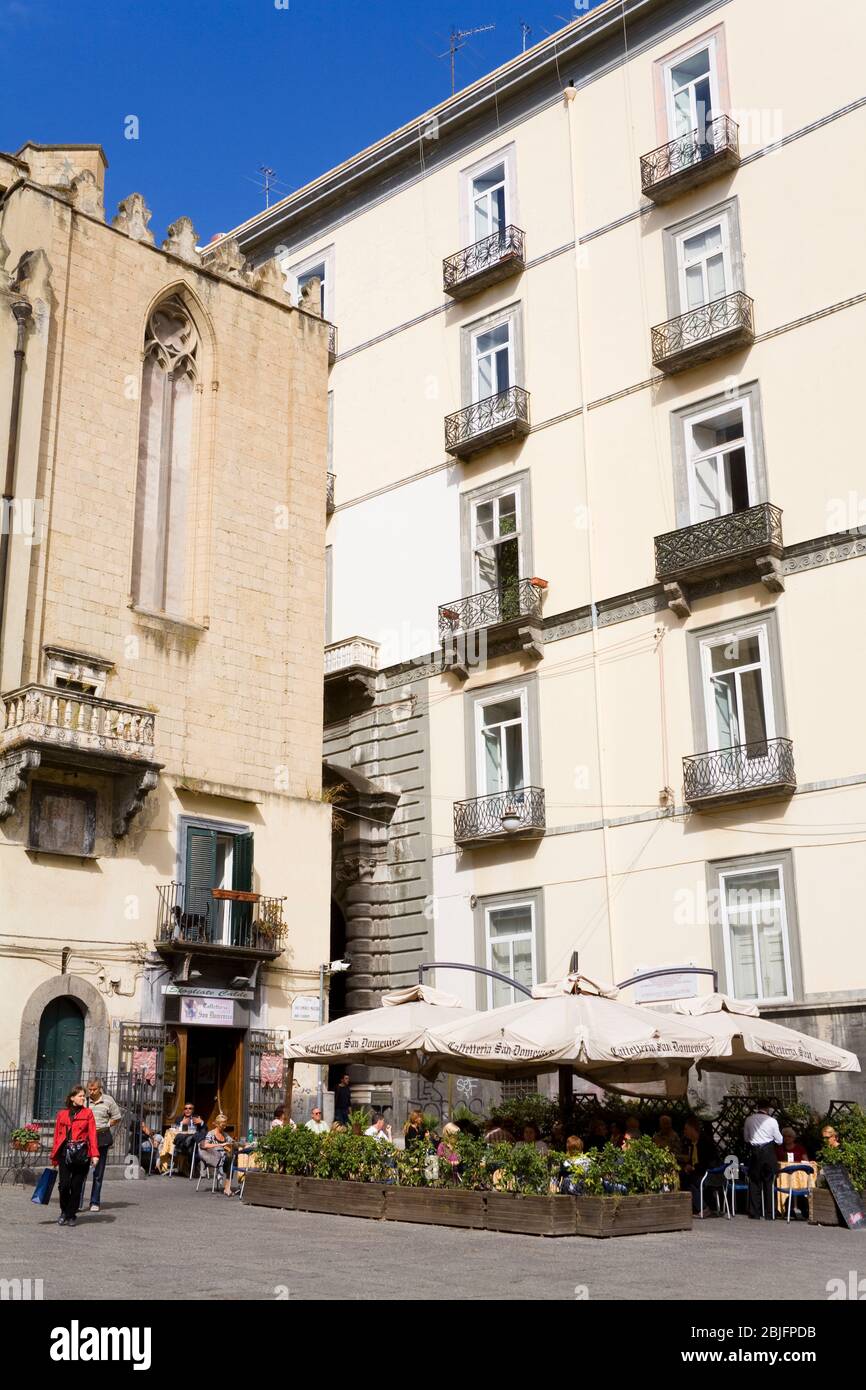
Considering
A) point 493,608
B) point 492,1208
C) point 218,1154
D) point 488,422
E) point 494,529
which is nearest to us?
point 492,1208

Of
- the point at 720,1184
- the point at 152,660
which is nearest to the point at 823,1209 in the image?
the point at 720,1184

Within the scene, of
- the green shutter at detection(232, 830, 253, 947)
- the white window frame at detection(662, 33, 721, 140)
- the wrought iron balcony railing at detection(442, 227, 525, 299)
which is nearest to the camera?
the green shutter at detection(232, 830, 253, 947)

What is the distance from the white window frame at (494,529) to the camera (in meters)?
33.1

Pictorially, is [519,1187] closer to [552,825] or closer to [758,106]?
[552,825]

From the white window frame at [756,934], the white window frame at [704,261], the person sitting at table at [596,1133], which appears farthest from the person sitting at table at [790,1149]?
the white window frame at [704,261]

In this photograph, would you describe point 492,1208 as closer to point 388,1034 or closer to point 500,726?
point 388,1034

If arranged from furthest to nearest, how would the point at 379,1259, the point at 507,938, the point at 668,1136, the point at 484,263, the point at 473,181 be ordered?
the point at 473,181 → the point at 484,263 → the point at 507,938 → the point at 668,1136 → the point at 379,1259

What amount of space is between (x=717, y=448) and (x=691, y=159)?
6.57 meters

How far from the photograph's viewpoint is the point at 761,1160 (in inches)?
805

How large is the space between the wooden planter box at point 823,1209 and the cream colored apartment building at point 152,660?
11.8 metres

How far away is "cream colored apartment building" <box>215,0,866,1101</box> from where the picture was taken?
89.3 ft

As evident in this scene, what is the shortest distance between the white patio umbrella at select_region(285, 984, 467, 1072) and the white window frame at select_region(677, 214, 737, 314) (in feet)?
54.6

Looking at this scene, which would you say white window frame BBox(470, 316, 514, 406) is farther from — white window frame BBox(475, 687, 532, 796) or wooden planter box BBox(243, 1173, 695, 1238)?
wooden planter box BBox(243, 1173, 695, 1238)

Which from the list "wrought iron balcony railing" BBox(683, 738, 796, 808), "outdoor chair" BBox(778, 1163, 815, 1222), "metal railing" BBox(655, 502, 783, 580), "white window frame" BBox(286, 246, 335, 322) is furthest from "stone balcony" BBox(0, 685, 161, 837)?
"white window frame" BBox(286, 246, 335, 322)
